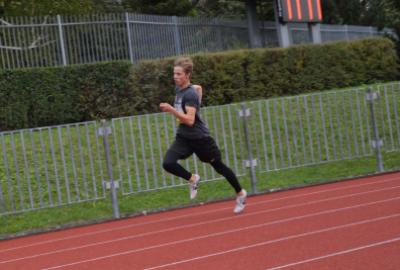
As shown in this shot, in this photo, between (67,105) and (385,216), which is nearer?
(385,216)

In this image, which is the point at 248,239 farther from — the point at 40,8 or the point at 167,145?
the point at 40,8

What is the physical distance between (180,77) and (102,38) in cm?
1055

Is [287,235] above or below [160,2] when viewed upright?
below

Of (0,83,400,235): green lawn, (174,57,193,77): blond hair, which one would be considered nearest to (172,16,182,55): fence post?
(0,83,400,235): green lawn

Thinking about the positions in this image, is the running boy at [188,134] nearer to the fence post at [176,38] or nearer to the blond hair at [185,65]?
the blond hair at [185,65]

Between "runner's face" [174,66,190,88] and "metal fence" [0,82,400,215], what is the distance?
6.97 feet

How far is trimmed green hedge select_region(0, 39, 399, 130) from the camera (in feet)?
53.9

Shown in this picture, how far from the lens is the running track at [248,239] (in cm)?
614

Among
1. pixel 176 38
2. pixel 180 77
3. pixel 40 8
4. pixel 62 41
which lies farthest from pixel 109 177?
pixel 40 8

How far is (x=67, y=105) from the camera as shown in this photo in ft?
55.4

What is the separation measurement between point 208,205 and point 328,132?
2478mm

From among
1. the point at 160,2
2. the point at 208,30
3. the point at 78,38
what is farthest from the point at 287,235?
the point at 160,2

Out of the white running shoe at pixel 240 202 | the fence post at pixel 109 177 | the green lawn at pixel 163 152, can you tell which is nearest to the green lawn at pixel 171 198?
the green lawn at pixel 163 152

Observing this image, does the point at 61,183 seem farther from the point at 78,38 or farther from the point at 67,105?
the point at 78,38
